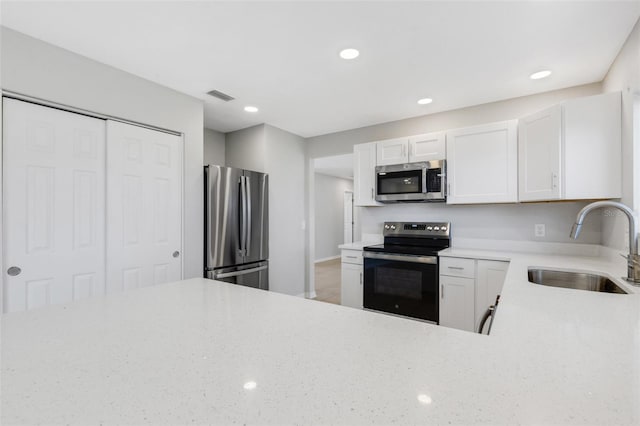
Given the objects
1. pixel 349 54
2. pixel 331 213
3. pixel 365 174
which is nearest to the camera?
pixel 349 54

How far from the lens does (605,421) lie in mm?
470

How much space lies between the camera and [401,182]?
10.9ft

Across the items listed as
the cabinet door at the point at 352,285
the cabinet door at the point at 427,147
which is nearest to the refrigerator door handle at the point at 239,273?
the cabinet door at the point at 352,285

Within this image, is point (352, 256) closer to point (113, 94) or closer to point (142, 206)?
point (142, 206)

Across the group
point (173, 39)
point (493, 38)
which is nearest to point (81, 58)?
point (173, 39)

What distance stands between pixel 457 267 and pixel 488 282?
0.27 m

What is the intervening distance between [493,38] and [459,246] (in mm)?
2013

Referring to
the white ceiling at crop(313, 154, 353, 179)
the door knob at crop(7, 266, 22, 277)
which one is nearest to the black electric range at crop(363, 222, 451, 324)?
the white ceiling at crop(313, 154, 353, 179)

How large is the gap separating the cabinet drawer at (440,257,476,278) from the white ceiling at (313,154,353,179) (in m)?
2.82

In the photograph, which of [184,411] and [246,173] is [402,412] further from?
[246,173]

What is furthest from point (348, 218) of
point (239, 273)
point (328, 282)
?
point (239, 273)

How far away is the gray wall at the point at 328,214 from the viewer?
7.71 metres

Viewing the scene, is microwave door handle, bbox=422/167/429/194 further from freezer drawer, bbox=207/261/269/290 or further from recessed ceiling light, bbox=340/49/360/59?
freezer drawer, bbox=207/261/269/290

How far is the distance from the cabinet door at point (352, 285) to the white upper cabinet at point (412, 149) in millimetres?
1247
